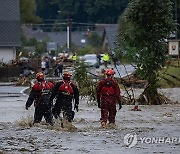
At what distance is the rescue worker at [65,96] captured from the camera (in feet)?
62.2

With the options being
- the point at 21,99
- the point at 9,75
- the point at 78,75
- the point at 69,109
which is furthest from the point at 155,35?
the point at 9,75

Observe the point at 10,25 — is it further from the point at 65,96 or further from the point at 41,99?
the point at 65,96

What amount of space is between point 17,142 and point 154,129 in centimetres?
450

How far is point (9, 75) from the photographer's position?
5394cm

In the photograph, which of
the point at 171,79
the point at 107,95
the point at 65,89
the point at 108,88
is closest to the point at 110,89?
the point at 108,88

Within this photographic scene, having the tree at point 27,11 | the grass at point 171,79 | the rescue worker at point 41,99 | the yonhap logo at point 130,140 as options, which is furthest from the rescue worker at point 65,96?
the tree at point 27,11

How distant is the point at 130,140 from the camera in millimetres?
15844

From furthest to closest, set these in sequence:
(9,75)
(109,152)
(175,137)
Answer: (9,75)
(175,137)
(109,152)

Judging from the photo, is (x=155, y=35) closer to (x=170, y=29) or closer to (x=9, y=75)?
(x=170, y=29)

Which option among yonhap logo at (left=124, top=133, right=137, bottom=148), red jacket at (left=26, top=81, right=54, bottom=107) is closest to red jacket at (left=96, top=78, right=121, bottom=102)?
red jacket at (left=26, top=81, right=54, bottom=107)

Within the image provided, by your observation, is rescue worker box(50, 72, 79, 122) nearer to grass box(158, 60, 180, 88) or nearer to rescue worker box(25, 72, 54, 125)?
rescue worker box(25, 72, 54, 125)

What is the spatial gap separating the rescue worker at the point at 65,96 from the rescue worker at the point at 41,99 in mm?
267

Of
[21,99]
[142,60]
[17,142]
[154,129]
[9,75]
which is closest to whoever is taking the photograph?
[17,142]

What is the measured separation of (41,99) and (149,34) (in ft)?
41.0
